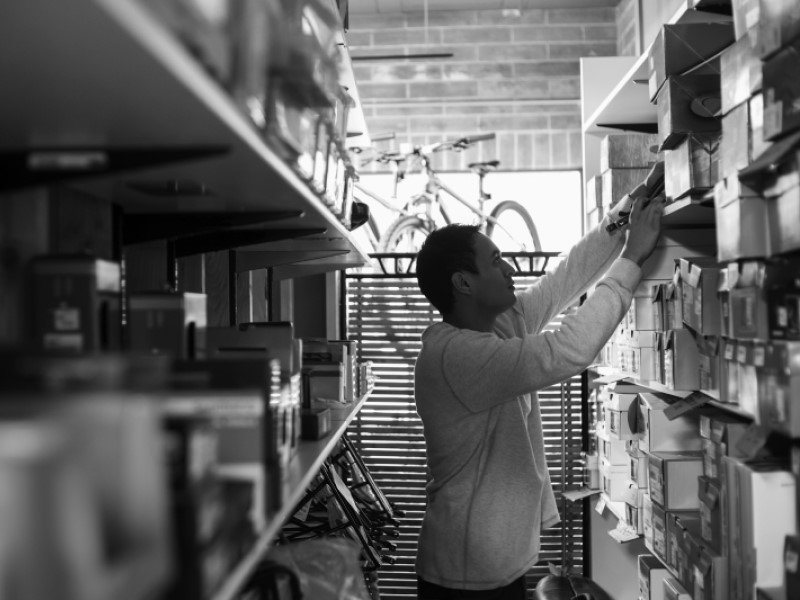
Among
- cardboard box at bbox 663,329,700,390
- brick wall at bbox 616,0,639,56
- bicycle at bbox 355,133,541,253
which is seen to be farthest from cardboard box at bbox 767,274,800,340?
brick wall at bbox 616,0,639,56

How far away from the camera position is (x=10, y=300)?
1.06m

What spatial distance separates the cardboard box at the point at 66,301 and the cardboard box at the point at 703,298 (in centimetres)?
144

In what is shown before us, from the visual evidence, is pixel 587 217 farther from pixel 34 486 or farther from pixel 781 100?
pixel 34 486

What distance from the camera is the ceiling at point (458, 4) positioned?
5.35 metres

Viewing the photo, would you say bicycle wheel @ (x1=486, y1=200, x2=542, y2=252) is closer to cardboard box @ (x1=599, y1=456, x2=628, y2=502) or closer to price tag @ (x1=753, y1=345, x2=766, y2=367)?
cardboard box @ (x1=599, y1=456, x2=628, y2=502)

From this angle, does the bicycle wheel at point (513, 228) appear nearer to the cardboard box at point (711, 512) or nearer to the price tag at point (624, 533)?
the price tag at point (624, 533)

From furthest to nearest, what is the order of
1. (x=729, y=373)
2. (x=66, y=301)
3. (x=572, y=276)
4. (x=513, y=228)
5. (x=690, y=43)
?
(x=513, y=228)
(x=572, y=276)
(x=690, y=43)
(x=729, y=373)
(x=66, y=301)

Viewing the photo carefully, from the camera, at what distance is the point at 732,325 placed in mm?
1791

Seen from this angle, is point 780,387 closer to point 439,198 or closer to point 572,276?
point 572,276

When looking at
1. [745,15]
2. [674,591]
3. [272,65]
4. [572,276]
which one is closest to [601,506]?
[674,591]

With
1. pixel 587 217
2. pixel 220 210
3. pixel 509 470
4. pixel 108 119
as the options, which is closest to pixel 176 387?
pixel 108 119

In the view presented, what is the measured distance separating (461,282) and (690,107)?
0.79 m

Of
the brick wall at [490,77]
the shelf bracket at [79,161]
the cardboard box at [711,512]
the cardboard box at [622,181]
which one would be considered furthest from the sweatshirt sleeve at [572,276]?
the brick wall at [490,77]

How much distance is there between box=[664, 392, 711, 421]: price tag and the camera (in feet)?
6.84
